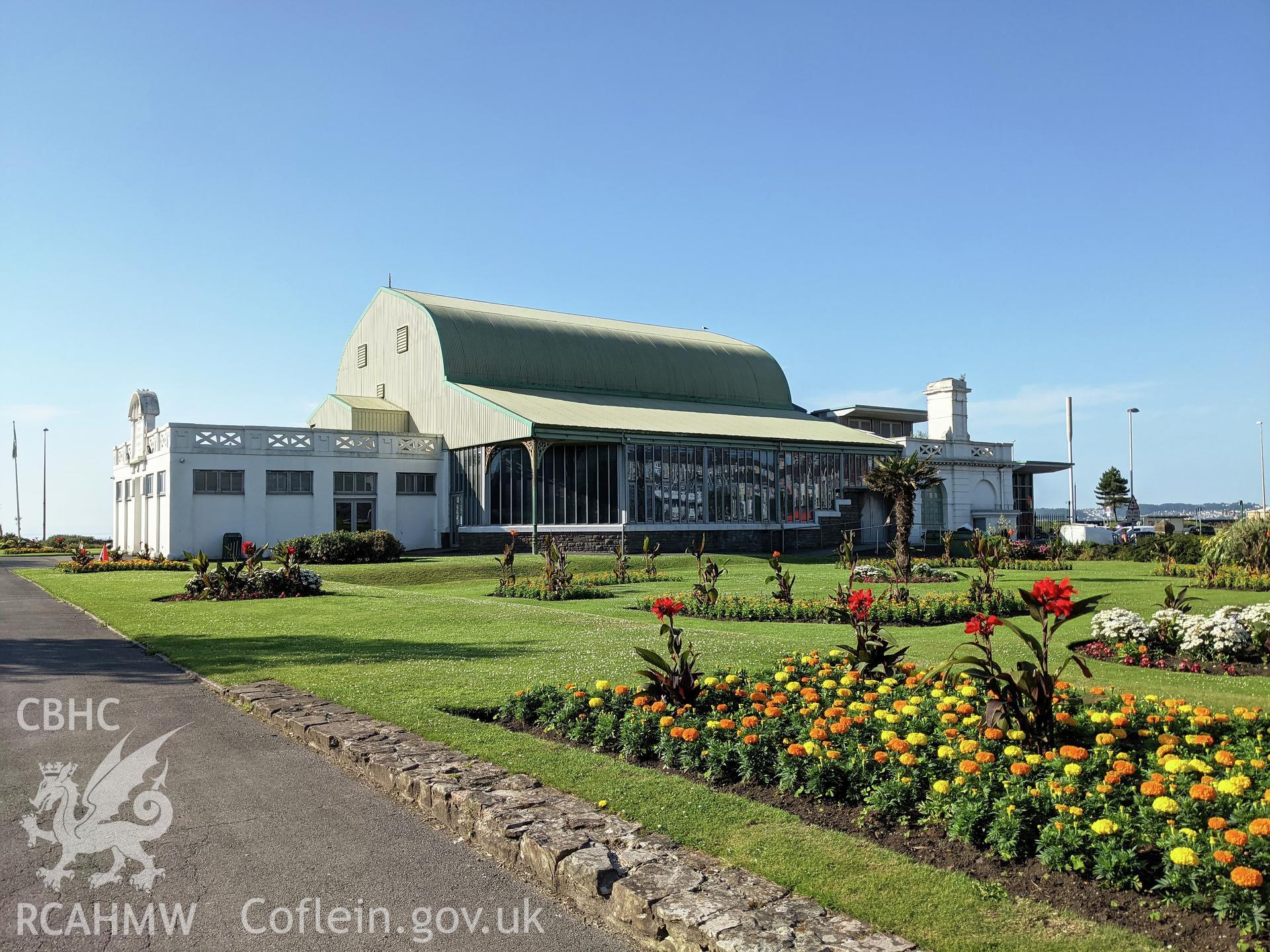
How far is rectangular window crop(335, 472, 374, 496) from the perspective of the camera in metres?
38.2

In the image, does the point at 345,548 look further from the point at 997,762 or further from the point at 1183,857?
the point at 1183,857

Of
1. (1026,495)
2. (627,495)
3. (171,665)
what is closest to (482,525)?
(627,495)

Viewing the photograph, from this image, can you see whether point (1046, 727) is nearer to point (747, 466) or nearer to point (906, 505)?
point (906, 505)

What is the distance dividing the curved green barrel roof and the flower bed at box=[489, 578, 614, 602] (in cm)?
2085

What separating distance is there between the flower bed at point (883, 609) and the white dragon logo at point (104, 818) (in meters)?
8.59

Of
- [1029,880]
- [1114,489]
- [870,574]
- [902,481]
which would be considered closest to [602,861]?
[1029,880]

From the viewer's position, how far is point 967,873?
4.49m

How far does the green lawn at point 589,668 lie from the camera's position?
4.18 m

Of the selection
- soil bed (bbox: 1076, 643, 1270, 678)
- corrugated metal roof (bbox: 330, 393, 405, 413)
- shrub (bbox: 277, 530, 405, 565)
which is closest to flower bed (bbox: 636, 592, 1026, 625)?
soil bed (bbox: 1076, 643, 1270, 678)

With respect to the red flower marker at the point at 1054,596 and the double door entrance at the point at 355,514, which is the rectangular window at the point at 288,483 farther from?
the red flower marker at the point at 1054,596

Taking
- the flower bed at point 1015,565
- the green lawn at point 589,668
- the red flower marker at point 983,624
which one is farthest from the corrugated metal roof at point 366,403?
the red flower marker at point 983,624

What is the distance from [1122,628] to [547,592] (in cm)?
1166

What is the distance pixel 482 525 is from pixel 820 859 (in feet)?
109

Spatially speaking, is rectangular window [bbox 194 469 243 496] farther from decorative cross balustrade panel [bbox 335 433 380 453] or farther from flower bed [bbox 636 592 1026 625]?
flower bed [bbox 636 592 1026 625]
